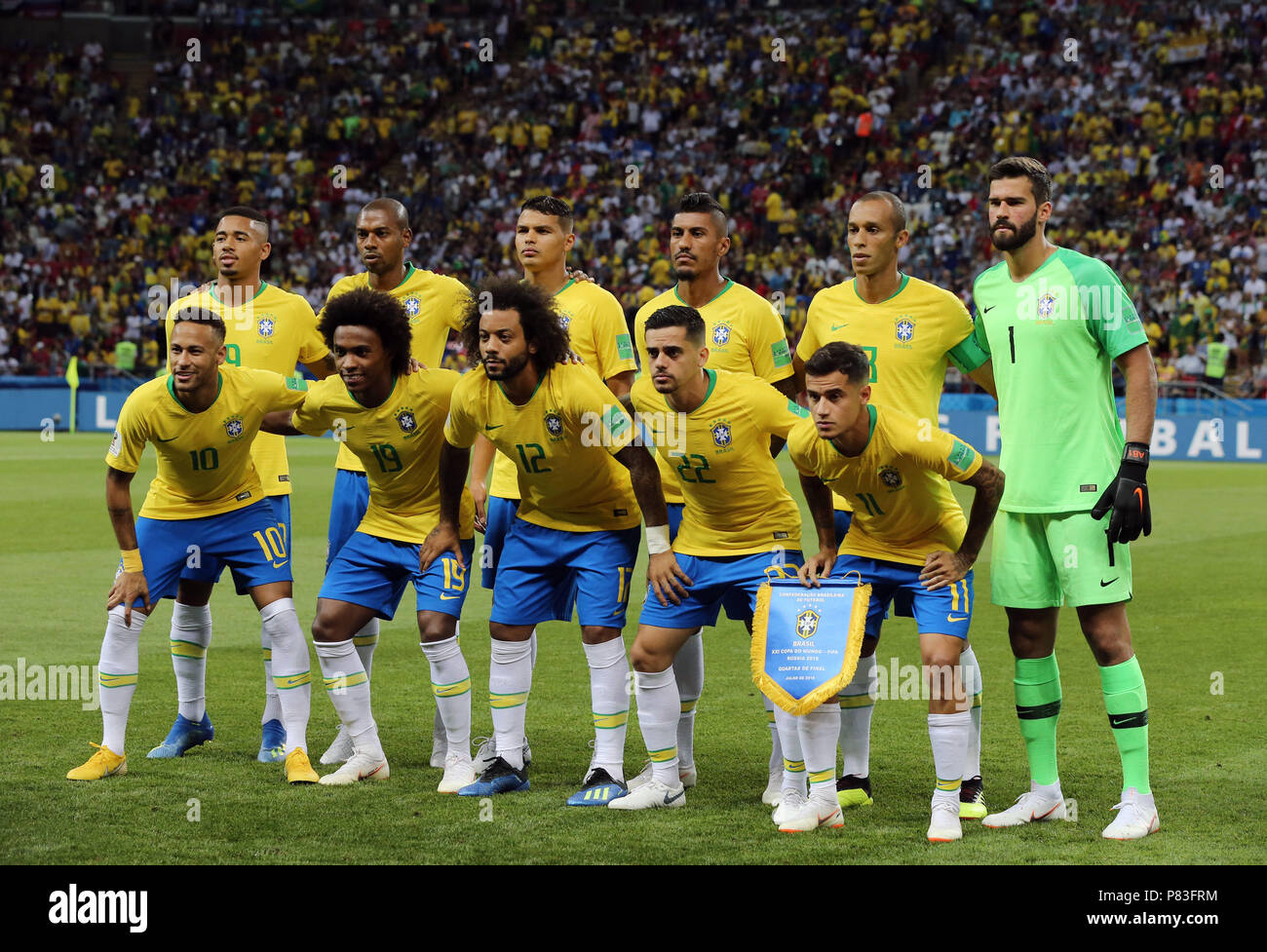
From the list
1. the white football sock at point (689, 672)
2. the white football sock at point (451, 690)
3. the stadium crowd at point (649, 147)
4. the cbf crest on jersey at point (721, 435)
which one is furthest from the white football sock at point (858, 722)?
the stadium crowd at point (649, 147)

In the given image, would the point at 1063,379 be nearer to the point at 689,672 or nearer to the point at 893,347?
the point at 893,347

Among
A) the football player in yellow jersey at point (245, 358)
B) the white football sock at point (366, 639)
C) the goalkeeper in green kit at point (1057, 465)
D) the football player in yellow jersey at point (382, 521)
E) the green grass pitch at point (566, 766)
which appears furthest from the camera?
the white football sock at point (366, 639)

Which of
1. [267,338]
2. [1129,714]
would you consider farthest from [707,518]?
[267,338]

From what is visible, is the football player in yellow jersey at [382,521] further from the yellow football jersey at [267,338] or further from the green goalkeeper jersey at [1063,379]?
the green goalkeeper jersey at [1063,379]

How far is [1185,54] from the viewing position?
30312 mm

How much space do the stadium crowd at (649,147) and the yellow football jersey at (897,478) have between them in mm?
20433

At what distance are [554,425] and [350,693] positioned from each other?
56.7 inches

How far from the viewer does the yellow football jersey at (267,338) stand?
22.9 feet

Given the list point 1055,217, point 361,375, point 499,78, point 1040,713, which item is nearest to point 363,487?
point 361,375

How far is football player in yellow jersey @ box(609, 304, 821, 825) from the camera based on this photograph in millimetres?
5742

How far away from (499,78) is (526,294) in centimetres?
3301

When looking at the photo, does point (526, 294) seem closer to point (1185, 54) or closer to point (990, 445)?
point (990, 445)

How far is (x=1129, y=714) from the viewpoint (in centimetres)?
536

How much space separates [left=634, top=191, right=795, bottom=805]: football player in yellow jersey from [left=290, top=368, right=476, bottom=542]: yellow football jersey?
93 cm
